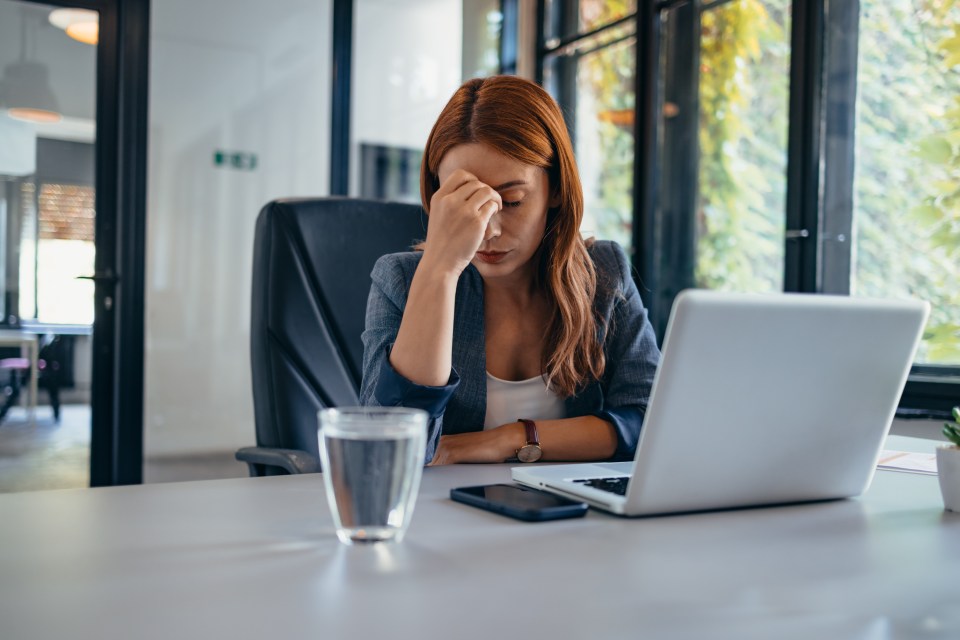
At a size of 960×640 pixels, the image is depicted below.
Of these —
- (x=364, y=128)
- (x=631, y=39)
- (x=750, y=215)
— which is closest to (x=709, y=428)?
(x=750, y=215)

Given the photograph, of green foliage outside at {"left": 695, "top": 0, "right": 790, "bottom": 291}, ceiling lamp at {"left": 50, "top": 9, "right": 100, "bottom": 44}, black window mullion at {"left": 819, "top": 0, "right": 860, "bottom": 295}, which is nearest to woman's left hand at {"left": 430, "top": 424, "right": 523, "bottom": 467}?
black window mullion at {"left": 819, "top": 0, "right": 860, "bottom": 295}

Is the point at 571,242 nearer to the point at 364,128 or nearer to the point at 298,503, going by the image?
the point at 298,503

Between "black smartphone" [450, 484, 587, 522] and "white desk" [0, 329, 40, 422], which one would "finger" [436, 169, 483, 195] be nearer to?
"black smartphone" [450, 484, 587, 522]

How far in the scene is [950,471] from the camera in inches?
34.5

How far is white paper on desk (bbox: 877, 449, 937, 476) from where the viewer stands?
1.12 metres

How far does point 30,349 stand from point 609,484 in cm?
331

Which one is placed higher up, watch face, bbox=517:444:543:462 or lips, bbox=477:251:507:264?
lips, bbox=477:251:507:264

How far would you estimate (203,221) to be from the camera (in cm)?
397

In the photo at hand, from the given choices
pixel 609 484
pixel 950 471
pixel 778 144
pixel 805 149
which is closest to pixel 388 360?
pixel 609 484

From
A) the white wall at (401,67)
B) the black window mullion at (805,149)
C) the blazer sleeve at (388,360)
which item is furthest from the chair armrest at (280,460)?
the white wall at (401,67)

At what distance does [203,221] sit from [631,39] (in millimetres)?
1980

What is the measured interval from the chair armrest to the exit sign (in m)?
2.78

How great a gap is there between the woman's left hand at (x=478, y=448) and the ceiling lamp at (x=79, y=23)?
3.17 metres

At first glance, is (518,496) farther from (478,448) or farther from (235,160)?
(235,160)
